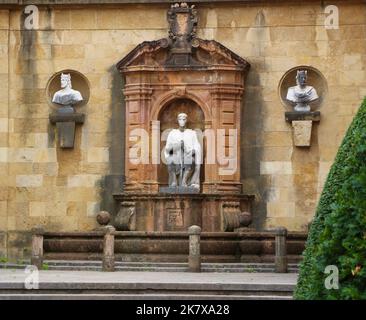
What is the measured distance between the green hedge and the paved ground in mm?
11579

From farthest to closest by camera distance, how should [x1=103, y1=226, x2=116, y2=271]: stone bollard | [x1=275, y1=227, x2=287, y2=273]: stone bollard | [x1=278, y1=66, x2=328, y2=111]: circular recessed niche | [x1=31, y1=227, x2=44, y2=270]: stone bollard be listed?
[x1=278, y1=66, x2=328, y2=111]: circular recessed niche < [x1=31, y1=227, x2=44, y2=270]: stone bollard < [x1=275, y1=227, x2=287, y2=273]: stone bollard < [x1=103, y1=226, x2=116, y2=271]: stone bollard

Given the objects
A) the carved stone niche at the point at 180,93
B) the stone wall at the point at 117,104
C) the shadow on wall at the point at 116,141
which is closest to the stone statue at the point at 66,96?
the stone wall at the point at 117,104

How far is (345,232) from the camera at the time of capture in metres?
6.52

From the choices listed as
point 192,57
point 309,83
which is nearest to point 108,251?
point 192,57

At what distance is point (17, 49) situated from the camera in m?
28.2

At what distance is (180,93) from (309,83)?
296 centimetres

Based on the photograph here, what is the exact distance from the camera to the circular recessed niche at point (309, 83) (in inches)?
1081

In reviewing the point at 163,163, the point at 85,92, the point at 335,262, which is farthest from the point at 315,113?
the point at 335,262

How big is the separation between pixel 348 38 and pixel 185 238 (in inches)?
242

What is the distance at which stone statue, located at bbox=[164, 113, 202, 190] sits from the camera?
1072 inches

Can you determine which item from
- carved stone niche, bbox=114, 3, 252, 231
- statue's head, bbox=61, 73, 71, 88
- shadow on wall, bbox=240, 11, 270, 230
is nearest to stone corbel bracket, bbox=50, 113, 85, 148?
statue's head, bbox=61, 73, 71, 88

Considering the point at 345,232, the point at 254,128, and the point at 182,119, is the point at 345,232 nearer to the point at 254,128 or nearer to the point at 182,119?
the point at 182,119

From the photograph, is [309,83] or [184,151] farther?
[309,83]

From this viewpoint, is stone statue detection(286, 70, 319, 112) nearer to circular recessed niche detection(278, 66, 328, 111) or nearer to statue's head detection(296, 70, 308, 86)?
statue's head detection(296, 70, 308, 86)
